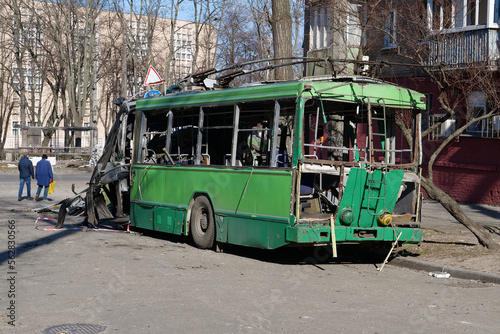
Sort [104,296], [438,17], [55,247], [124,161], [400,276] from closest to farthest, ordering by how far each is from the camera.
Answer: [104,296] < [400,276] < [55,247] < [124,161] < [438,17]

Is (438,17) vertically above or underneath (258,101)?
above

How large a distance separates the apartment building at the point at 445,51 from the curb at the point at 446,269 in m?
4.47

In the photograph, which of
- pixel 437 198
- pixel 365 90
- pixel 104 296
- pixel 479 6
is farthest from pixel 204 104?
pixel 479 6

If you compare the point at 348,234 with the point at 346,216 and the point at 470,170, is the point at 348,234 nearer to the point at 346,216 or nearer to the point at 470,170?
the point at 346,216

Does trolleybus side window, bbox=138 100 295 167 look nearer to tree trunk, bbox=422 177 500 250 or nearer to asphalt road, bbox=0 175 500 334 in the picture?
asphalt road, bbox=0 175 500 334

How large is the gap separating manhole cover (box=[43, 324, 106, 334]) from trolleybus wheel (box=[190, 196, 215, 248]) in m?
5.88

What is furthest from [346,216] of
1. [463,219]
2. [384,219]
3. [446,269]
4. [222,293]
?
[222,293]

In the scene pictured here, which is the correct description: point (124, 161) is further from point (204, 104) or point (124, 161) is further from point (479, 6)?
point (479, 6)

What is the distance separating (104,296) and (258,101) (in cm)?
456

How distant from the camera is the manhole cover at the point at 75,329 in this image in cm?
682

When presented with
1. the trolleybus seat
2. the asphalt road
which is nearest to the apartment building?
the trolleybus seat

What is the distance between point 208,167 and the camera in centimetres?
1299

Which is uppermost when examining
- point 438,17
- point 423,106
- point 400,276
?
point 438,17

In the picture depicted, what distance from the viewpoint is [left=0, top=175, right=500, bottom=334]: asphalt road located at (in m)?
7.28
